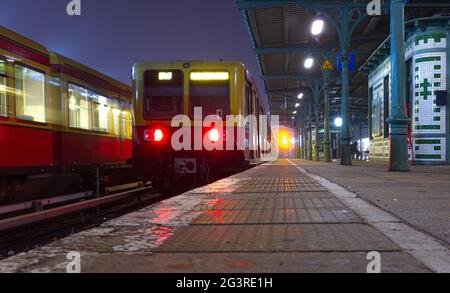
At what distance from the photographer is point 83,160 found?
1094 cm

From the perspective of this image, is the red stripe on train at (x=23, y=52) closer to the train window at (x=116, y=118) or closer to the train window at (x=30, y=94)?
the train window at (x=30, y=94)

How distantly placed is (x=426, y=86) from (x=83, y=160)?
13720 mm

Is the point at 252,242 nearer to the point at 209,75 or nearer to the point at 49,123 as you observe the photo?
the point at 49,123

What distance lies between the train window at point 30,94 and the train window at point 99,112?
104 inches

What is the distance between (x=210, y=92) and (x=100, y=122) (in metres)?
3.11

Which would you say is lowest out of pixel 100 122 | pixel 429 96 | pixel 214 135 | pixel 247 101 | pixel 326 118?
pixel 214 135

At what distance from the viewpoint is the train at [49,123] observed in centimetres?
791

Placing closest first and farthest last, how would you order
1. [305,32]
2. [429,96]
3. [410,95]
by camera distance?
[429,96]
[410,95]
[305,32]

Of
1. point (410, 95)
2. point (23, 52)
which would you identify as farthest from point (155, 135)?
point (410, 95)

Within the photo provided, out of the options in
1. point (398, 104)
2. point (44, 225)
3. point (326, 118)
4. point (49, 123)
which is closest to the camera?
point (44, 225)

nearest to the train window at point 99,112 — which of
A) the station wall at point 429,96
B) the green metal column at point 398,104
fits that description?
the green metal column at point 398,104

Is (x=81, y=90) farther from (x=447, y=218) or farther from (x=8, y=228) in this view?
(x=447, y=218)

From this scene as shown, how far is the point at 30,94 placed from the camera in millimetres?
8648
